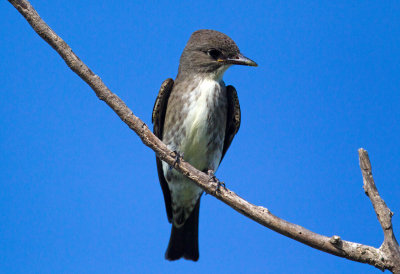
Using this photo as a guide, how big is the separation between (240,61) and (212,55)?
32 centimetres

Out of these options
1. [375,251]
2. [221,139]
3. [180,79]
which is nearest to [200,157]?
[221,139]

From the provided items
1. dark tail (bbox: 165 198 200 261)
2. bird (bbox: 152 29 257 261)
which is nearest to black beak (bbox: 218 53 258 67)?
bird (bbox: 152 29 257 261)

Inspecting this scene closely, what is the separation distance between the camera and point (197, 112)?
A: 4.94 m

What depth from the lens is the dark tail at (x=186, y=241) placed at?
5.69 metres

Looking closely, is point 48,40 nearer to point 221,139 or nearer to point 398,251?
point 221,139

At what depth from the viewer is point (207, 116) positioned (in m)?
4.95

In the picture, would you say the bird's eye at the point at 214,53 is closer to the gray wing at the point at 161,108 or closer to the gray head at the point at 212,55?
the gray head at the point at 212,55

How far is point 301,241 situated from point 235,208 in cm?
57

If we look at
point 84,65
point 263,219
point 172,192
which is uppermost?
point 84,65

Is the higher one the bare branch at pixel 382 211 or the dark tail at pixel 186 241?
the dark tail at pixel 186 241

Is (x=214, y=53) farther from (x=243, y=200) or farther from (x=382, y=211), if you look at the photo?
(x=382, y=211)

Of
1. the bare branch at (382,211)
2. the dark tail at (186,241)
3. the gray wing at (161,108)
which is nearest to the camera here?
the bare branch at (382,211)

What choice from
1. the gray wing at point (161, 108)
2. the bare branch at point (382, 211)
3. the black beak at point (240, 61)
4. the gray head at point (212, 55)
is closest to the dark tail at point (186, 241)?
the gray wing at point (161, 108)

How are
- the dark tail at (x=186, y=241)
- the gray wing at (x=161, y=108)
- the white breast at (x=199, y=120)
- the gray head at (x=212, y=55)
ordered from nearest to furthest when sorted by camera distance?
1. the white breast at (x=199, y=120)
2. the gray head at (x=212, y=55)
3. the gray wing at (x=161, y=108)
4. the dark tail at (x=186, y=241)
